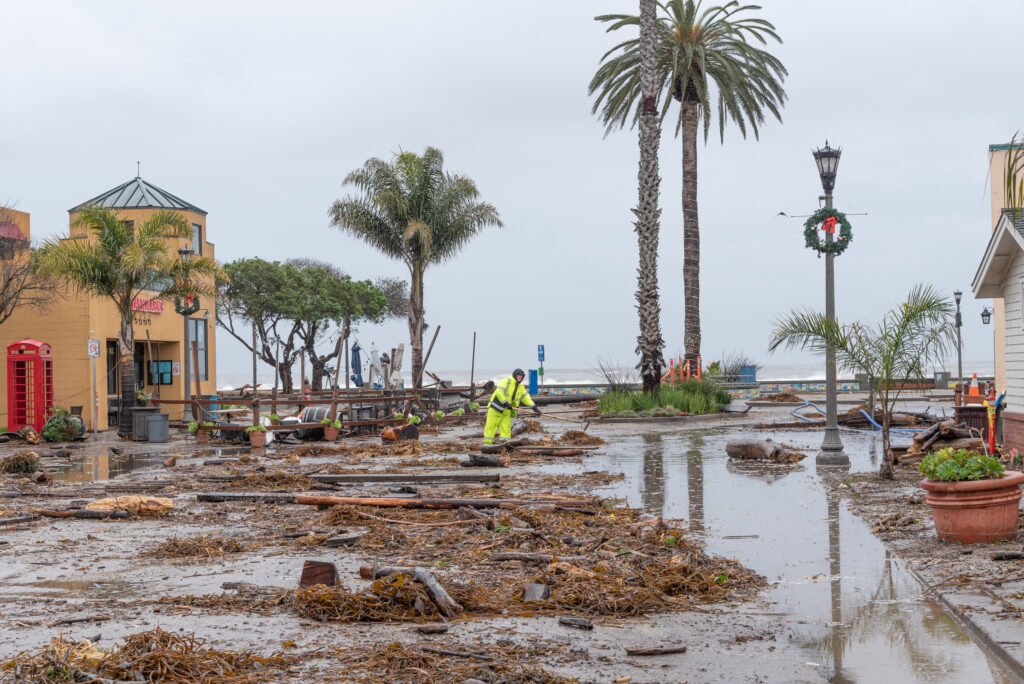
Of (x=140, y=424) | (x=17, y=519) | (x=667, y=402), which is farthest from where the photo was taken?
(x=667, y=402)

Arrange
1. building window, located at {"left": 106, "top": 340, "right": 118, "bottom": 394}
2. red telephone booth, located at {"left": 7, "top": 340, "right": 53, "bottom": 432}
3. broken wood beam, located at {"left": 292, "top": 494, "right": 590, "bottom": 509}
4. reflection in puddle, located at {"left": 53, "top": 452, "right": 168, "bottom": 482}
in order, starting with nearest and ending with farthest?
1. broken wood beam, located at {"left": 292, "top": 494, "right": 590, "bottom": 509}
2. reflection in puddle, located at {"left": 53, "top": 452, "right": 168, "bottom": 482}
3. red telephone booth, located at {"left": 7, "top": 340, "right": 53, "bottom": 432}
4. building window, located at {"left": 106, "top": 340, "right": 118, "bottom": 394}

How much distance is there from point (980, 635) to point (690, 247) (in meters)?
28.8

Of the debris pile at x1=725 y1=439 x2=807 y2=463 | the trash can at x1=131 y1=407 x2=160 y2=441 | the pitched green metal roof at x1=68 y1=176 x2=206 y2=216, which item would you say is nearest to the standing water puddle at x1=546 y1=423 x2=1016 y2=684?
the debris pile at x1=725 y1=439 x2=807 y2=463

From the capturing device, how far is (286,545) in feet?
31.8

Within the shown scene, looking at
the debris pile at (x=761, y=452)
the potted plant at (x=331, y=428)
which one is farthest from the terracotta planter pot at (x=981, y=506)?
the potted plant at (x=331, y=428)

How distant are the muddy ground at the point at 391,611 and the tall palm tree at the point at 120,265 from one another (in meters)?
14.6

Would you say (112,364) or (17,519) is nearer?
(17,519)

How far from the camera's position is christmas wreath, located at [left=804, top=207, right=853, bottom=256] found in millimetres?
16188

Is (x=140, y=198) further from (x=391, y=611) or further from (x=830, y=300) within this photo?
(x=391, y=611)

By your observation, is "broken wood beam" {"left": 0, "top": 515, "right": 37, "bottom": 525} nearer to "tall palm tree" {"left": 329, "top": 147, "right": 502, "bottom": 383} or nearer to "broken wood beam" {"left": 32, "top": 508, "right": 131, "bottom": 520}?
"broken wood beam" {"left": 32, "top": 508, "right": 131, "bottom": 520}

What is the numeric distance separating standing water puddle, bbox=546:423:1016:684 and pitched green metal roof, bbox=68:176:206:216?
3061cm

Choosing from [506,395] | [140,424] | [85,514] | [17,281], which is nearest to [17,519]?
[85,514]

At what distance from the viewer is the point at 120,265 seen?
2745cm

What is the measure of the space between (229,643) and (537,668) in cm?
186
